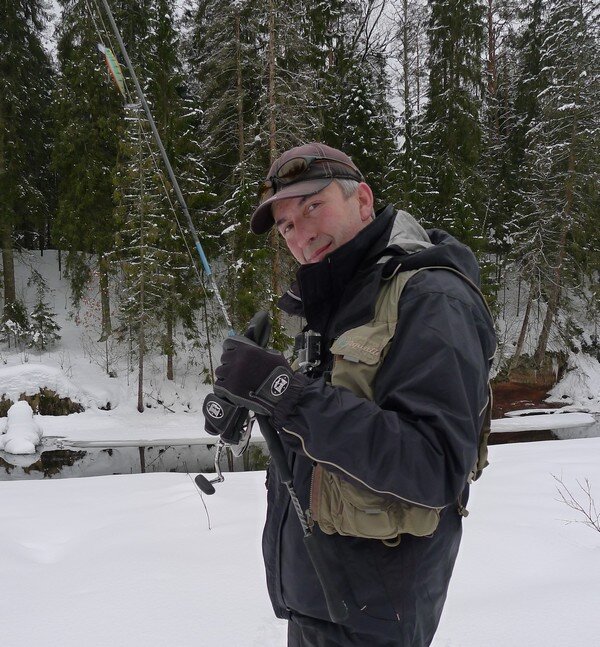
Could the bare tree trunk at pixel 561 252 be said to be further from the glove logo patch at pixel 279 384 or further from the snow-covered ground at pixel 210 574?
the glove logo patch at pixel 279 384

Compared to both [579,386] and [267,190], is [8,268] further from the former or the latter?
[579,386]

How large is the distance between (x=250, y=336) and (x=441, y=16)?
21524 mm

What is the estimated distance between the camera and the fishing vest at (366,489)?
1255 millimetres

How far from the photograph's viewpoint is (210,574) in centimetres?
407

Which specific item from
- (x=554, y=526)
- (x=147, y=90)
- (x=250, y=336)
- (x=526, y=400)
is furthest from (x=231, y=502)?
(x=526, y=400)

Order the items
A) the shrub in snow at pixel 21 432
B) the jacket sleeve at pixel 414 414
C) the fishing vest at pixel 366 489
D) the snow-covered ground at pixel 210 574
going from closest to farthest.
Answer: the jacket sleeve at pixel 414 414 < the fishing vest at pixel 366 489 < the snow-covered ground at pixel 210 574 < the shrub in snow at pixel 21 432

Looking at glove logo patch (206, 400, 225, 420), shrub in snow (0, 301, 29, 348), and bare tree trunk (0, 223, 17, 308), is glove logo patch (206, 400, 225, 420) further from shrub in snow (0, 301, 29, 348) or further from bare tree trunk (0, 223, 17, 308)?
bare tree trunk (0, 223, 17, 308)

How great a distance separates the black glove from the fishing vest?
16 cm

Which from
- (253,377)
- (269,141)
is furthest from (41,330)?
(253,377)

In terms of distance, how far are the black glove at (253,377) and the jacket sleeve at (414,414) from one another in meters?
0.08

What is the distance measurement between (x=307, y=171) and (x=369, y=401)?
0.84 meters

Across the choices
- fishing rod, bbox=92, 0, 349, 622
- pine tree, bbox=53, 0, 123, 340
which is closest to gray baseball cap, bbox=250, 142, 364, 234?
fishing rod, bbox=92, 0, 349, 622

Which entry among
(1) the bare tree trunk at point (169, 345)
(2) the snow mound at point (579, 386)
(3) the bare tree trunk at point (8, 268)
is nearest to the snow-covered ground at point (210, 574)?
(1) the bare tree trunk at point (169, 345)

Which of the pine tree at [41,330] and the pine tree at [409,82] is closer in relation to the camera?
the pine tree at [409,82]
